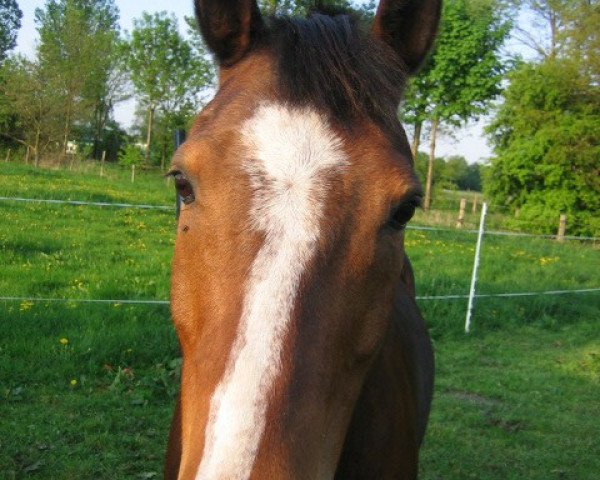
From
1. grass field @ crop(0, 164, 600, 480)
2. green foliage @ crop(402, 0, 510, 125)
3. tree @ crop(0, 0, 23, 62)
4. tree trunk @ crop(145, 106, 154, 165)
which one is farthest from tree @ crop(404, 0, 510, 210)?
tree @ crop(0, 0, 23, 62)

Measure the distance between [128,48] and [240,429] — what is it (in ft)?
130

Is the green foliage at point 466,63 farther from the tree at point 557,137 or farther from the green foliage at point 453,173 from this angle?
the green foliage at point 453,173

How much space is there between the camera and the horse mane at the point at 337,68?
1735 millimetres

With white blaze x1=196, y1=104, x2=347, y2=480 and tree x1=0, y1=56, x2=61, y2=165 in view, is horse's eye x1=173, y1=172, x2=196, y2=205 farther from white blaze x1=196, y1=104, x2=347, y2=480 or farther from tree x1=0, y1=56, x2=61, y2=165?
tree x1=0, y1=56, x2=61, y2=165

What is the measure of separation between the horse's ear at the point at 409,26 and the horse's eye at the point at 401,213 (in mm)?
681

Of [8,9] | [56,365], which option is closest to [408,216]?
[56,365]

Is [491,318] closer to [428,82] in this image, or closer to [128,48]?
[428,82]

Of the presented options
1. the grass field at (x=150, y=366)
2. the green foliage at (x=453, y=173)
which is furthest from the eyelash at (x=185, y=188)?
the green foliage at (x=453, y=173)

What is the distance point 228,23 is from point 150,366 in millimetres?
4231

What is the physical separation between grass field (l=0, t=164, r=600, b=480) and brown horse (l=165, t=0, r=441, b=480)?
2.93 meters

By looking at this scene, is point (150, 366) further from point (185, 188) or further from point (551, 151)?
point (551, 151)

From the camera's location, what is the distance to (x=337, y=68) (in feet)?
5.89

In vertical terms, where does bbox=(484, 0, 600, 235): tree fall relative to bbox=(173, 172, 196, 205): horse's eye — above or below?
above

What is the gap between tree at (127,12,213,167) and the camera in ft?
114
